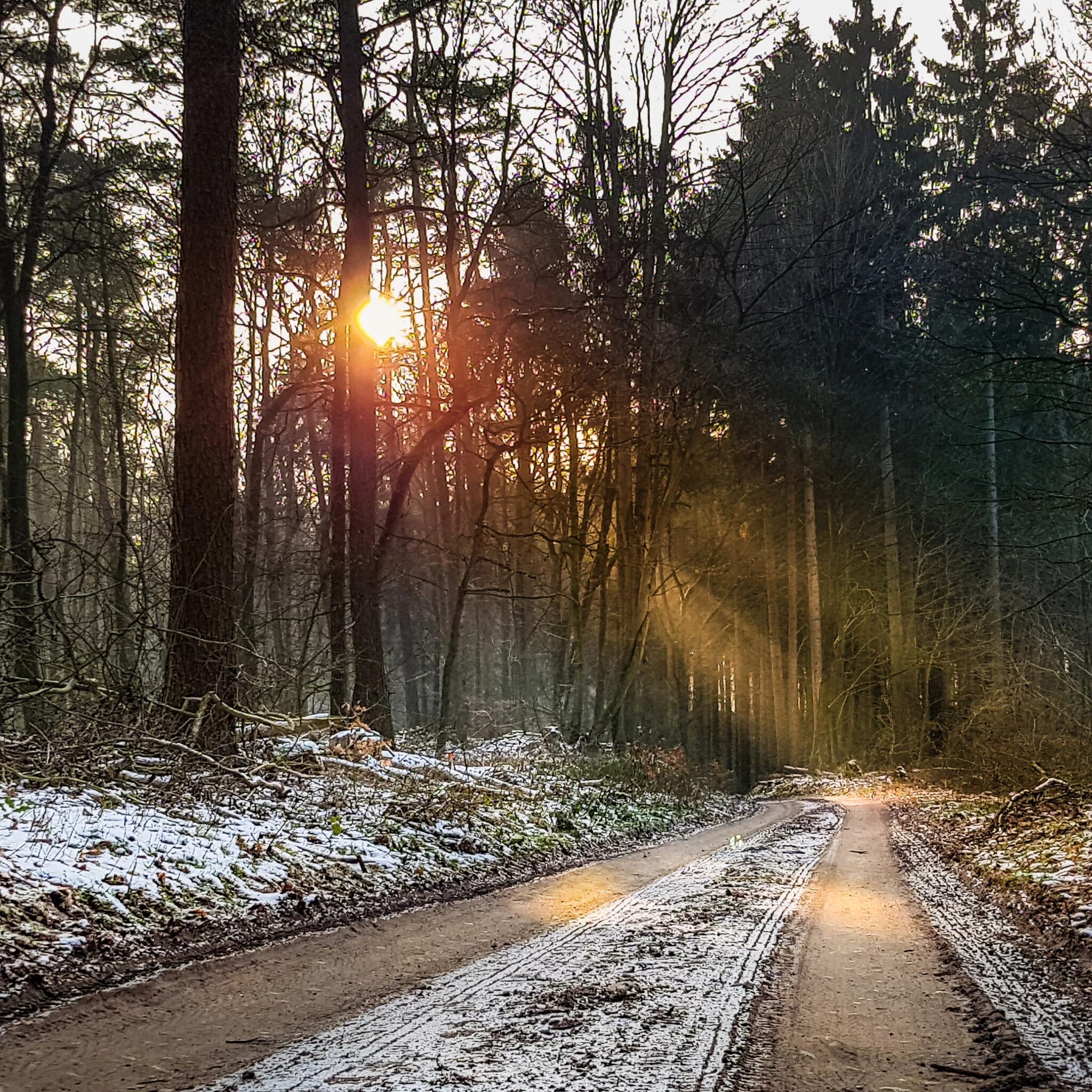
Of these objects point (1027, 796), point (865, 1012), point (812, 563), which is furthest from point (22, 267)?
point (812, 563)

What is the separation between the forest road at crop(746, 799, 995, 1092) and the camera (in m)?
2.45

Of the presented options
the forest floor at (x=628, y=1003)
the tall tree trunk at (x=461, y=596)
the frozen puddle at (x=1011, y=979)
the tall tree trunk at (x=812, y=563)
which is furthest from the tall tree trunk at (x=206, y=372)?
the tall tree trunk at (x=812, y=563)

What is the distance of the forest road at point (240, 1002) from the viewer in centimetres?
249

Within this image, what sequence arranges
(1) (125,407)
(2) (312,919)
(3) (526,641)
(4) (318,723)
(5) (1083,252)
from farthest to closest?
(3) (526,641) < (1) (125,407) < (5) (1083,252) < (4) (318,723) < (2) (312,919)

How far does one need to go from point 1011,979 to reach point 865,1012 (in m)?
0.94

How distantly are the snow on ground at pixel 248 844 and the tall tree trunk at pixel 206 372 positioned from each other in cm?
111

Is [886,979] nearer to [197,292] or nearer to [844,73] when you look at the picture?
[197,292]

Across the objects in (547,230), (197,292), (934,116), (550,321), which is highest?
(934,116)

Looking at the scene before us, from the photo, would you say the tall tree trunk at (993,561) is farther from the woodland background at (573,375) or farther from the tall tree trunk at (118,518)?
the tall tree trunk at (118,518)

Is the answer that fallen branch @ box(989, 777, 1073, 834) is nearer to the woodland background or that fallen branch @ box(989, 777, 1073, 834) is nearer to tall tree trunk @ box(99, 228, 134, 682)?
the woodland background

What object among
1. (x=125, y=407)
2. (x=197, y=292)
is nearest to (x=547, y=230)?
(x=125, y=407)

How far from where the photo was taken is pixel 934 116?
26.3m

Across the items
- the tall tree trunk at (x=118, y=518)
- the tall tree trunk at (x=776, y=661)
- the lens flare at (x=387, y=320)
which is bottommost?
the tall tree trunk at (x=776, y=661)

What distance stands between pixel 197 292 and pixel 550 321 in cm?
672
